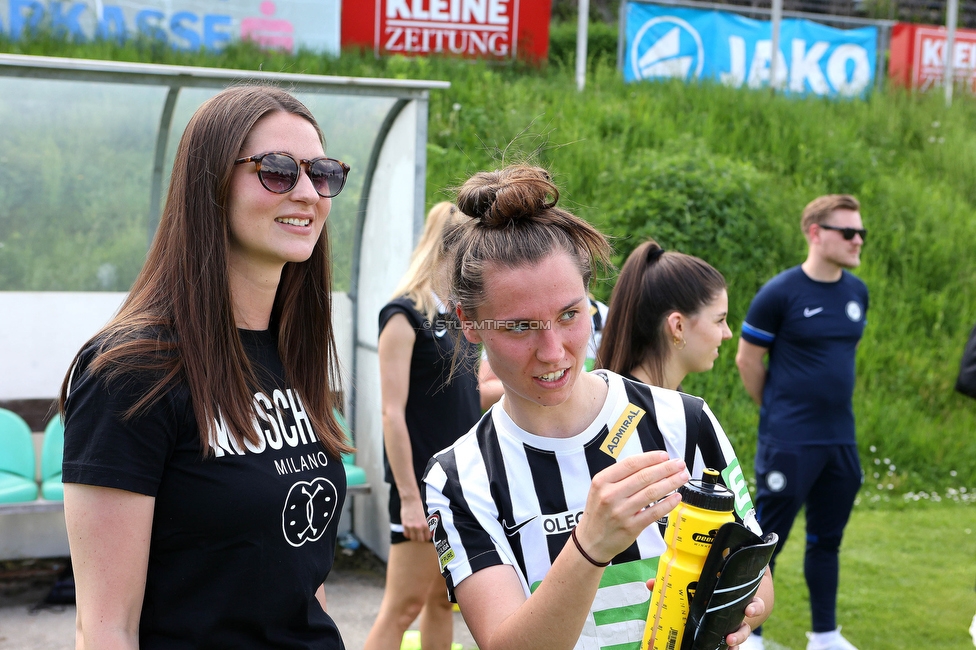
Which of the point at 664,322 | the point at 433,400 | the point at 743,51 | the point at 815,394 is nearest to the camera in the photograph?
the point at 664,322

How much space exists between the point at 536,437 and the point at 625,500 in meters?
0.41

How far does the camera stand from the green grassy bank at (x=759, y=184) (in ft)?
25.5

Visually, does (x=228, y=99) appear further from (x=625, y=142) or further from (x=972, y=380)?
(x=625, y=142)

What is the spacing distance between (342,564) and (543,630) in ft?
14.5

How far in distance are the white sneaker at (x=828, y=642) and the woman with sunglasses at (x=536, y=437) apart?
3.13m

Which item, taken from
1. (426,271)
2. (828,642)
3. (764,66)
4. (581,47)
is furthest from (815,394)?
(764,66)

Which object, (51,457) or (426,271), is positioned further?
(51,457)

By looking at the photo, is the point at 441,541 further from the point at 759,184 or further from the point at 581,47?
the point at 581,47

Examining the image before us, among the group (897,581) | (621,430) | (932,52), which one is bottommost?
(897,581)

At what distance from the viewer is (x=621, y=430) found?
1.74 metres

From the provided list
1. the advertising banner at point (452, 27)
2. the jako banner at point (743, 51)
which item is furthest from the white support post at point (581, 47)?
the jako banner at point (743, 51)

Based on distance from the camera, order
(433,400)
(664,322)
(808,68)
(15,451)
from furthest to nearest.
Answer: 1. (808,68)
2. (15,451)
3. (433,400)
4. (664,322)

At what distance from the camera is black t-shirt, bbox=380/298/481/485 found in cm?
376

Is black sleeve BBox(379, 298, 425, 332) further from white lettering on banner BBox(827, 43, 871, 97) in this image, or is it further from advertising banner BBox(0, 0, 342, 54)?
white lettering on banner BBox(827, 43, 871, 97)
